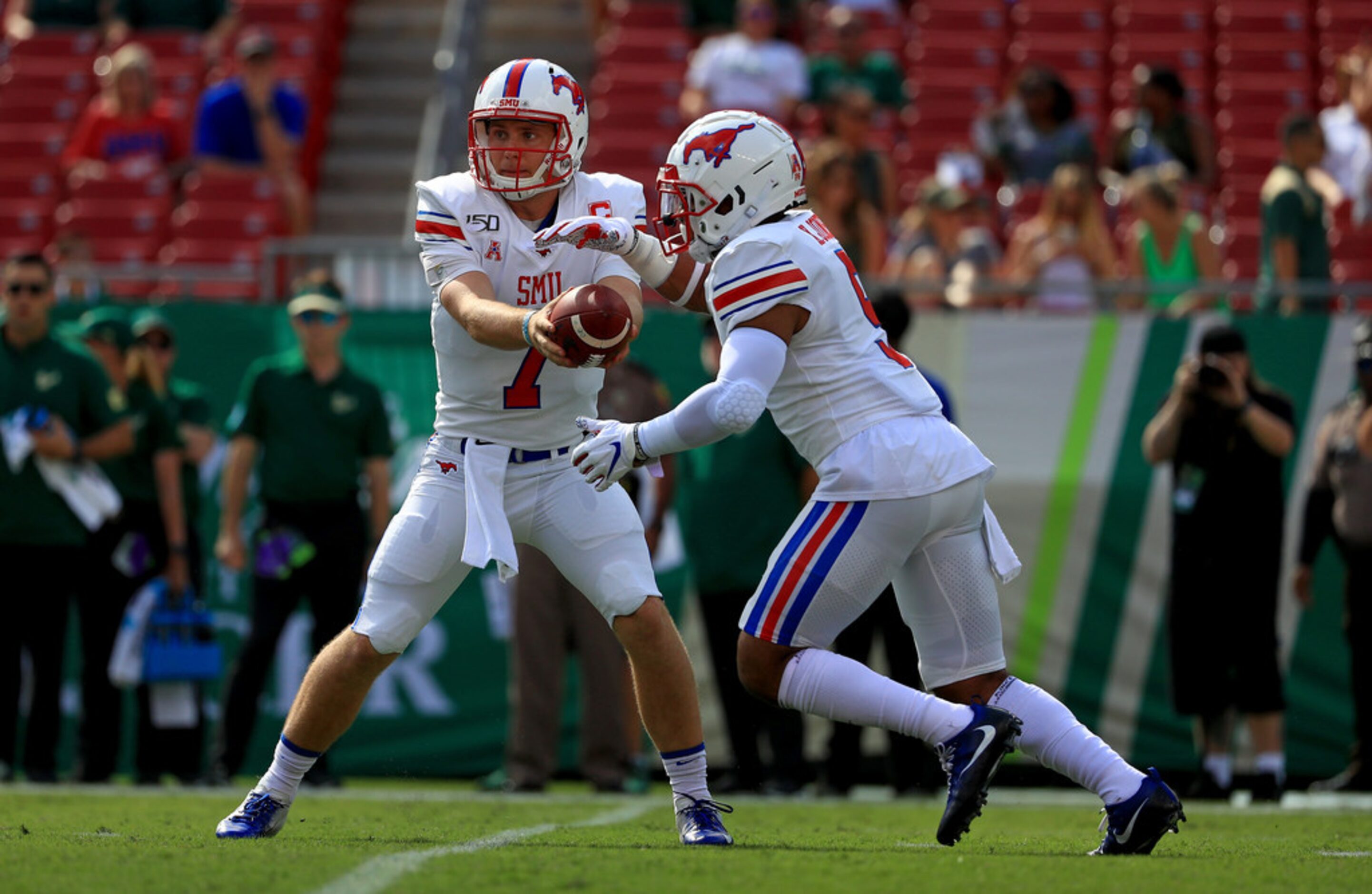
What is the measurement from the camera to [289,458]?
27.3ft

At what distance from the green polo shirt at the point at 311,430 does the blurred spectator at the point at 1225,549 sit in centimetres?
337

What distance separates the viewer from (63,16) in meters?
14.6

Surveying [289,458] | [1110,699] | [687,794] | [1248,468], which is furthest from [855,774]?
[687,794]

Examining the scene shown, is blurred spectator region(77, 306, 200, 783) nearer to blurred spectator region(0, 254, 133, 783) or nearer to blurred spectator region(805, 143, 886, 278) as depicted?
blurred spectator region(0, 254, 133, 783)

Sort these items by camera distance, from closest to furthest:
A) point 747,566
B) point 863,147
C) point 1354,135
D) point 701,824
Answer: point 701,824 → point 747,566 → point 863,147 → point 1354,135

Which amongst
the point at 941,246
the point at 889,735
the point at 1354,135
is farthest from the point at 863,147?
the point at 889,735

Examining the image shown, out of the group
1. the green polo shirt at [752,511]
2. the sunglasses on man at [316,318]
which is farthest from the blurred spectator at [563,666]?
the sunglasses on man at [316,318]

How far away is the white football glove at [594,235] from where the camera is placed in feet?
16.0

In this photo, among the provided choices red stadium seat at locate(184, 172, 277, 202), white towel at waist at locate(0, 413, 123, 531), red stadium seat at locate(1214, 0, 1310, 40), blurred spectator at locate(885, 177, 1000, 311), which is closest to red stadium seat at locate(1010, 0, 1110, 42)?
red stadium seat at locate(1214, 0, 1310, 40)

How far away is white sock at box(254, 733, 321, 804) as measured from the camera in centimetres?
511

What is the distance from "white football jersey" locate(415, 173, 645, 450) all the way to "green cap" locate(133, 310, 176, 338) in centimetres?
411

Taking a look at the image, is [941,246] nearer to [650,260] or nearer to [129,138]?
[650,260]

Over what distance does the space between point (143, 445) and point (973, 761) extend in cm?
523

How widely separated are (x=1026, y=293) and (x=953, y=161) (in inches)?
103
